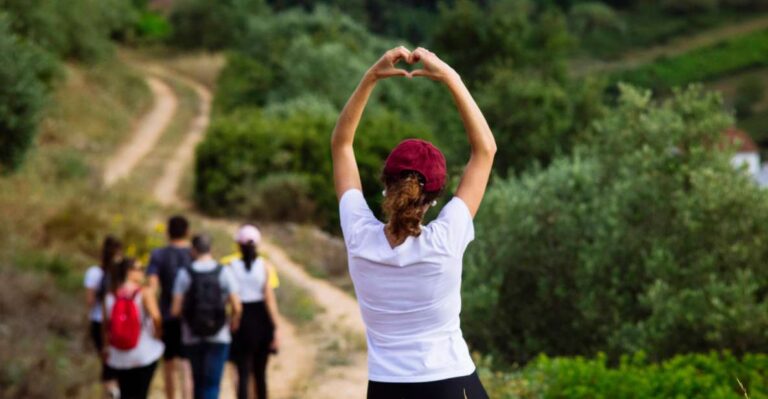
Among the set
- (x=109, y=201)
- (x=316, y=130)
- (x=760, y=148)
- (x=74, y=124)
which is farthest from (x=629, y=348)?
(x=760, y=148)

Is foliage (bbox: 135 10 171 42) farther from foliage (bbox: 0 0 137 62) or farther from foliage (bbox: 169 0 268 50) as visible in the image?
foliage (bbox: 0 0 137 62)

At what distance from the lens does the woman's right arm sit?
141 inches

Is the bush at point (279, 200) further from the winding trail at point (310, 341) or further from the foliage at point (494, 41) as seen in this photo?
the foliage at point (494, 41)

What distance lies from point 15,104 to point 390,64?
1469 cm

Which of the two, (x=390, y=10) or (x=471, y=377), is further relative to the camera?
(x=390, y=10)

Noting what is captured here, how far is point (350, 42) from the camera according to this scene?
44.5 meters

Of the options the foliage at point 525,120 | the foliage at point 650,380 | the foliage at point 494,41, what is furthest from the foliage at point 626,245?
the foliage at point 494,41

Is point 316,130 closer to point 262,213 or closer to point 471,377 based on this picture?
point 262,213

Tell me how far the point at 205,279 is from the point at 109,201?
51.6 feet

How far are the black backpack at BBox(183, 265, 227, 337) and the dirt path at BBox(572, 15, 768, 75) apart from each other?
83.4 metres

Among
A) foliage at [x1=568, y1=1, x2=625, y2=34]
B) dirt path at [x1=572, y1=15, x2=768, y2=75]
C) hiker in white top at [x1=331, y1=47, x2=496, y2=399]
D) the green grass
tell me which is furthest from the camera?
foliage at [x1=568, y1=1, x2=625, y2=34]

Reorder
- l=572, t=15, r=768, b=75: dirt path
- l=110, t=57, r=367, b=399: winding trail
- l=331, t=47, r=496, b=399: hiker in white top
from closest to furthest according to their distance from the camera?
l=331, t=47, r=496, b=399: hiker in white top → l=110, t=57, r=367, b=399: winding trail → l=572, t=15, r=768, b=75: dirt path

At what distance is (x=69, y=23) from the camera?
40438 mm

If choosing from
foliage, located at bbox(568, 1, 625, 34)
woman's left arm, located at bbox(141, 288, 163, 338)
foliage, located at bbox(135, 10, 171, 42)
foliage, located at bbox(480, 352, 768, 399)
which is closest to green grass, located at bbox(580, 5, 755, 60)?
foliage, located at bbox(568, 1, 625, 34)
